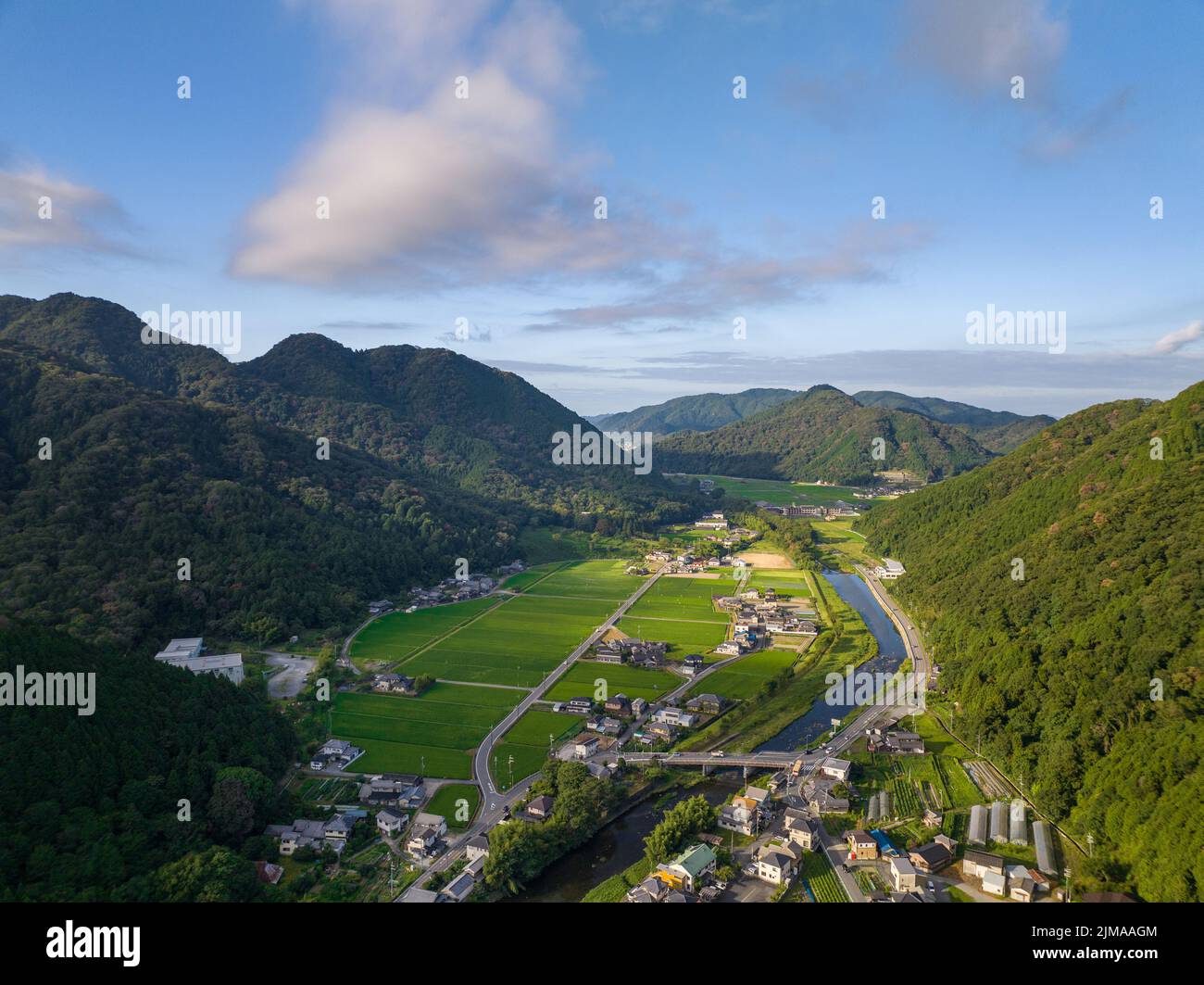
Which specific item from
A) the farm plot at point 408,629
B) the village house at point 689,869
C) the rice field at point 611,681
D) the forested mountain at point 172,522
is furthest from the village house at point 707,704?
the forested mountain at point 172,522

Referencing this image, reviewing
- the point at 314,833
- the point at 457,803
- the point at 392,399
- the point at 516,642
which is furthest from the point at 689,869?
the point at 392,399

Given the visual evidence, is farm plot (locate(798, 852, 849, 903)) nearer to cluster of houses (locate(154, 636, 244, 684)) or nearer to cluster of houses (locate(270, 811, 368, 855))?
cluster of houses (locate(270, 811, 368, 855))

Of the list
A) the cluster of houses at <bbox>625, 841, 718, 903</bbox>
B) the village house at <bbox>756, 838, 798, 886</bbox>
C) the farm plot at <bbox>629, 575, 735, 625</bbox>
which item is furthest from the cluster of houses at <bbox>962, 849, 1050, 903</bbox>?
the farm plot at <bbox>629, 575, 735, 625</bbox>

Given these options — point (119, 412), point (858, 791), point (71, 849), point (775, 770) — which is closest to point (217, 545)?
point (119, 412)

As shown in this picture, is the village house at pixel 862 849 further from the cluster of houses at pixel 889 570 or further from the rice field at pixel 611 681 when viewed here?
the cluster of houses at pixel 889 570

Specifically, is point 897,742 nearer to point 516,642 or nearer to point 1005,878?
point 1005,878
